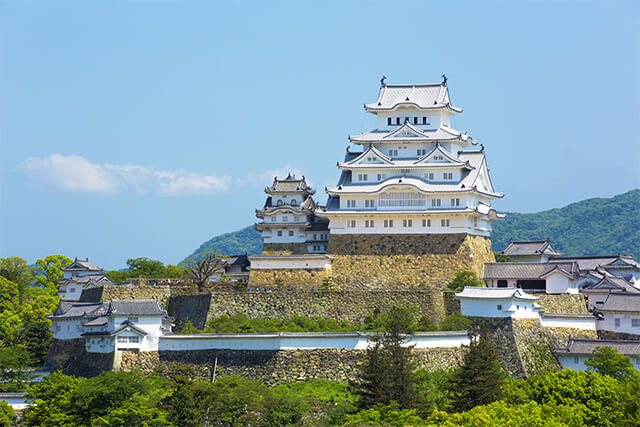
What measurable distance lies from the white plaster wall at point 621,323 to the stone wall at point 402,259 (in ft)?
22.6

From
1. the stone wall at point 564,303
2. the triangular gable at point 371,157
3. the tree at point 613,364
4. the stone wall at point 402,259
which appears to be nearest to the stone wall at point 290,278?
the stone wall at point 402,259

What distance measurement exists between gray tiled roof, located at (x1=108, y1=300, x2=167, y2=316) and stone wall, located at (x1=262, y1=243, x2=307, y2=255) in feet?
39.2

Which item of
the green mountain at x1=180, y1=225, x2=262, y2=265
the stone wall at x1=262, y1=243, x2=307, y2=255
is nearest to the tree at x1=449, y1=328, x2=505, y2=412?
the stone wall at x1=262, y1=243, x2=307, y2=255

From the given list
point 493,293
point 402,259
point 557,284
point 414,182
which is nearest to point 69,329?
point 402,259

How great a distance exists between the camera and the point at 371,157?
56.0 meters

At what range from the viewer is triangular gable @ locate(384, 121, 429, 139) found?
56.5 metres

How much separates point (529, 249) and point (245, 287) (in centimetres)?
1795

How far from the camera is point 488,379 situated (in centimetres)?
4062

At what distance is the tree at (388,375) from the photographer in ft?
131

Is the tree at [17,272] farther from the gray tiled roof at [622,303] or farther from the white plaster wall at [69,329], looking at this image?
the gray tiled roof at [622,303]

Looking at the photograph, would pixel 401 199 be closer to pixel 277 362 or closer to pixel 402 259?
pixel 402 259

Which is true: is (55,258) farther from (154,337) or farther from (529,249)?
(529,249)

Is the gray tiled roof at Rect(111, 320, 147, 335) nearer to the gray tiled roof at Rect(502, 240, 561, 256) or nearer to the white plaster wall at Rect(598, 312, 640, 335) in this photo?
the white plaster wall at Rect(598, 312, 640, 335)

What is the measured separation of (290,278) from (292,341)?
9019 mm
